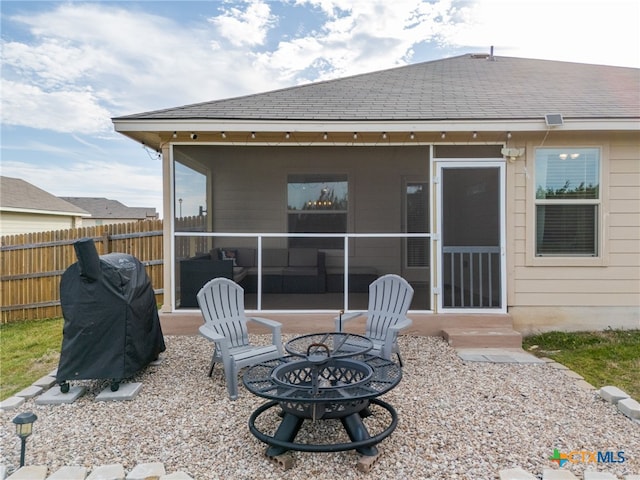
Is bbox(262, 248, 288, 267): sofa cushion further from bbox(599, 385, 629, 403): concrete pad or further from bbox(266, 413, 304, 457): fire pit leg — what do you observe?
bbox(599, 385, 629, 403): concrete pad

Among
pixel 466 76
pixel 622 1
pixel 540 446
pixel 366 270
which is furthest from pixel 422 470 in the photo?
pixel 622 1

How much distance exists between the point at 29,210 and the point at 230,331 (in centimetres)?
1583

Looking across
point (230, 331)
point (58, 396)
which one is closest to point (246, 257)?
point (230, 331)

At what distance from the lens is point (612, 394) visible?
3.10 meters

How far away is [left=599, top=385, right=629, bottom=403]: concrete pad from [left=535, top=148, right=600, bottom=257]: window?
7.35 ft

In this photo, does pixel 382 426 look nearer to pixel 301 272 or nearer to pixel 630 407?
pixel 630 407

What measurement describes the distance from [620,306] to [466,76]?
4841mm

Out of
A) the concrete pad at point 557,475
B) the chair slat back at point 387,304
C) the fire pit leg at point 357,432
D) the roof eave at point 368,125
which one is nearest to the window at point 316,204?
the roof eave at point 368,125

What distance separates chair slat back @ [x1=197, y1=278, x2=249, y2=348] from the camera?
3.71 m

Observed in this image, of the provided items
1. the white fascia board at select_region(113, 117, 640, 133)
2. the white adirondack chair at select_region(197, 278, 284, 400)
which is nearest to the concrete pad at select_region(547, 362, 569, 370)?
the white fascia board at select_region(113, 117, 640, 133)

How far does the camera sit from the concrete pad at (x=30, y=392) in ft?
10.7

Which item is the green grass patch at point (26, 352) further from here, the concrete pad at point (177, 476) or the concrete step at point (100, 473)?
the concrete pad at point (177, 476)

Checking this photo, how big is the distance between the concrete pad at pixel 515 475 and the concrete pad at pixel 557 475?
0.07 metres

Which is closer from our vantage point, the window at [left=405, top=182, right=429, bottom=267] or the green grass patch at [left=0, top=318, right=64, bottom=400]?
the green grass patch at [left=0, top=318, right=64, bottom=400]
